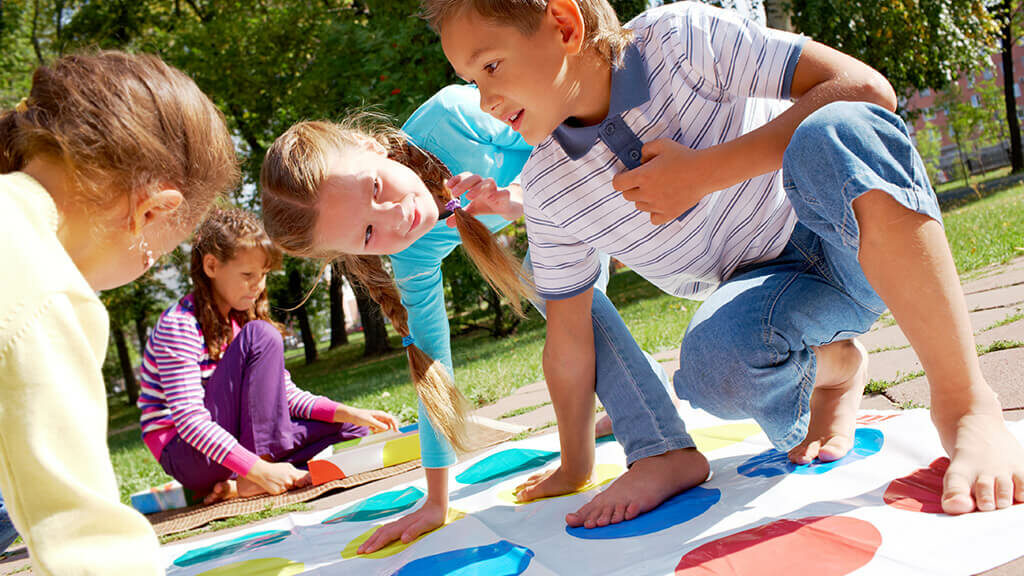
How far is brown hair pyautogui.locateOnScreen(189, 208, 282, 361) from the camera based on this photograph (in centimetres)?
302

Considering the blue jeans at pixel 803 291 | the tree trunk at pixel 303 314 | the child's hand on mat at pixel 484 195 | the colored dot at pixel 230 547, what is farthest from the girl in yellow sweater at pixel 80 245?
the tree trunk at pixel 303 314

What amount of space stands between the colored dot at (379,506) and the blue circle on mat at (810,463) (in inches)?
40.6

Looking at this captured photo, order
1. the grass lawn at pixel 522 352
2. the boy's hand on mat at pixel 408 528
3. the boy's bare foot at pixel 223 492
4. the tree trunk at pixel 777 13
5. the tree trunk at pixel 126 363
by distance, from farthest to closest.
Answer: the tree trunk at pixel 126 363, the tree trunk at pixel 777 13, the grass lawn at pixel 522 352, the boy's bare foot at pixel 223 492, the boy's hand on mat at pixel 408 528

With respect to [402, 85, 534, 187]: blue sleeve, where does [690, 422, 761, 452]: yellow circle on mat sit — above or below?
below

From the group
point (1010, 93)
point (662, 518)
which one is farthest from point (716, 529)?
point (1010, 93)

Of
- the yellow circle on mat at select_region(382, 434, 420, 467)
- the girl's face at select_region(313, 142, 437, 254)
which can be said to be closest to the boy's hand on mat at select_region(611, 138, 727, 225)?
the girl's face at select_region(313, 142, 437, 254)

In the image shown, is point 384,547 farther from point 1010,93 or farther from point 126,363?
point 1010,93

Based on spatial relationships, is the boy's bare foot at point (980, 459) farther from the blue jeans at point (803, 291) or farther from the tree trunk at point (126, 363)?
the tree trunk at point (126, 363)

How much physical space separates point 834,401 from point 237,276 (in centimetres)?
235

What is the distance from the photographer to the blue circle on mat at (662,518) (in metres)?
1.52

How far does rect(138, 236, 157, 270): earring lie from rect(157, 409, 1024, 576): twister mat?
2.72 ft

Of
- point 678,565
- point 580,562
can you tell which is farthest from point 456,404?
point 678,565

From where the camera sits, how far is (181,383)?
9.37 ft

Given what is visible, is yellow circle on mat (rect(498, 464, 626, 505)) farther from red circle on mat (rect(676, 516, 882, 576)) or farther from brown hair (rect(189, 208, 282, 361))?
brown hair (rect(189, 208, 282, 361))
